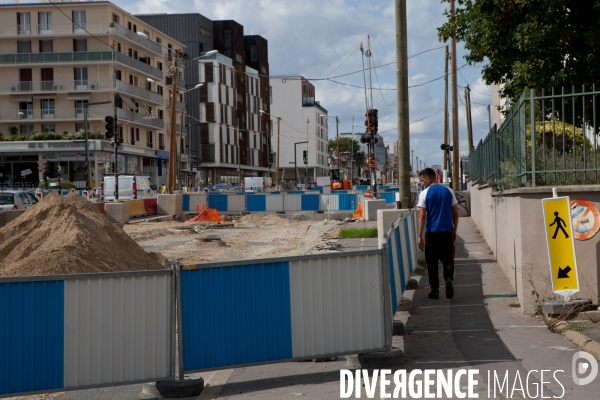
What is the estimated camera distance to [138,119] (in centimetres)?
7806

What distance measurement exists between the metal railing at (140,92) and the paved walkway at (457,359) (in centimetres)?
6659

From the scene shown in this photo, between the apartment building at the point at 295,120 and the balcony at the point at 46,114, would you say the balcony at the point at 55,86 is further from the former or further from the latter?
the apartment building at the point at 295,120

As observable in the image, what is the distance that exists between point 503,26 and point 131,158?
196 ft

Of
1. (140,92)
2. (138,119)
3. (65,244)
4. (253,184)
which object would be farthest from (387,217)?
(140,92)

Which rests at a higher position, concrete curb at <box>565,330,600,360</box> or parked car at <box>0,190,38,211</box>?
parked car at <box>0,190,38,211</box>

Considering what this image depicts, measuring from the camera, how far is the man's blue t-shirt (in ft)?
36.4

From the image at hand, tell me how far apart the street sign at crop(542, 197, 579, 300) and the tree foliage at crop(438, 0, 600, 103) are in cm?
1102

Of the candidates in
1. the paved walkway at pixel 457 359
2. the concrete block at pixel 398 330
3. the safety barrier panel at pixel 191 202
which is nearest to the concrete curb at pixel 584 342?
the paved walkway at pixel 457 359

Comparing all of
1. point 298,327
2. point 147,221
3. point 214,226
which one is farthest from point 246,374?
point 147,221

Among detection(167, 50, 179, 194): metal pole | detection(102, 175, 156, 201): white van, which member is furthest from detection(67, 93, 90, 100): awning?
detection(167, 50, 179, 194): metal pole

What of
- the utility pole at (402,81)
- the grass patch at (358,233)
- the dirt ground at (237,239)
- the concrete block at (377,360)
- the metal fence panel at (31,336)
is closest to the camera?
the metal fence panel at (31,336)

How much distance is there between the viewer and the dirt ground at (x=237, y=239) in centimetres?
2169

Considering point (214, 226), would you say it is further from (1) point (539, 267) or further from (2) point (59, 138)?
(2) point (59, 138)

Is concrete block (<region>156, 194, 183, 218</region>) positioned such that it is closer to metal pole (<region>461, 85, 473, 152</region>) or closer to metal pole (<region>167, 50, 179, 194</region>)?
metal pole (<region>167, 50, 179, 194</region>)
